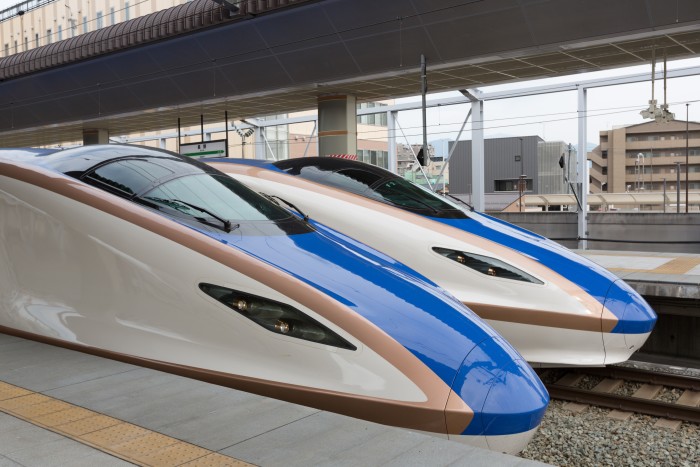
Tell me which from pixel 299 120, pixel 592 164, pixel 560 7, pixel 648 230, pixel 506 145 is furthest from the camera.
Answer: pixel 592 164

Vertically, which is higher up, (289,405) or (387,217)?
(387,217)

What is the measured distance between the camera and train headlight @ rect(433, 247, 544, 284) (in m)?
5.68

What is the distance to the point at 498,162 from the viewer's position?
63.3 metres

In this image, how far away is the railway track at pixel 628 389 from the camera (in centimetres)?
559

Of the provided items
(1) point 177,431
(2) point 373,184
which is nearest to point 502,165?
(2) point 373,184

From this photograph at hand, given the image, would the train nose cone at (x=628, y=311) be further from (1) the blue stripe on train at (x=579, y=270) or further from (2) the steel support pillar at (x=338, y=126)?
(2) the steel support pillar at (x=338, y=126)

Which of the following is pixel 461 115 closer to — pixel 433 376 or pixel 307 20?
pixel 307 20

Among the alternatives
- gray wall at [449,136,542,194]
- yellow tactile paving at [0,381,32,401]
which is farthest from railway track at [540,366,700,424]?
gray wall at [449,136,542,194]

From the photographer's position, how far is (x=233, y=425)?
9.54 ft

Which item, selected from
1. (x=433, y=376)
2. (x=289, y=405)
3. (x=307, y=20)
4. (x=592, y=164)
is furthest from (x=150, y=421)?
(x=592, y=164)

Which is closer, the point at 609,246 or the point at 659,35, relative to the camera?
the point at 659,35

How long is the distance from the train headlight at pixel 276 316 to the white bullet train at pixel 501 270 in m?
2.29

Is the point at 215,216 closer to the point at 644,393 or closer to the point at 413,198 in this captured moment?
the point at 413,198

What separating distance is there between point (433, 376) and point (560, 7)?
8673mm
